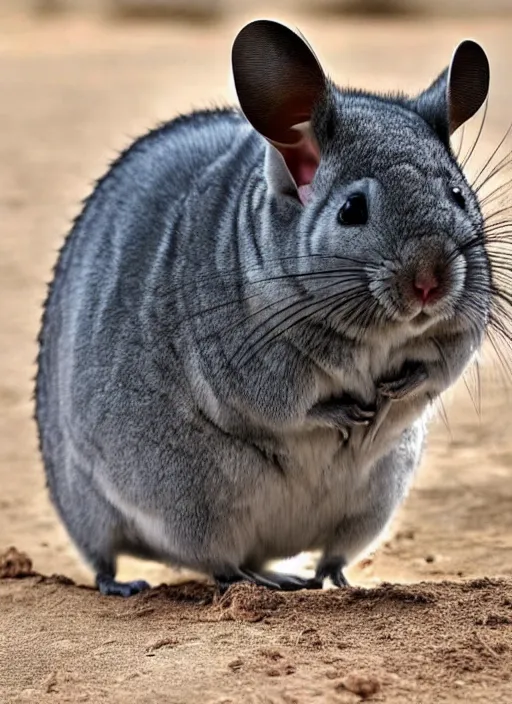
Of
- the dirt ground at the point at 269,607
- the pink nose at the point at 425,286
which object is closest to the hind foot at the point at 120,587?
the dirt ground at the point at 269,607

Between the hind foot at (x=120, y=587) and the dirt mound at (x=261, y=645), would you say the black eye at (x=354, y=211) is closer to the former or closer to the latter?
the dirt mound at (x=261, y=645)

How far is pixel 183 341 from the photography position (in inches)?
240

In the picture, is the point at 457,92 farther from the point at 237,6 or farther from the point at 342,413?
the point at 237,6

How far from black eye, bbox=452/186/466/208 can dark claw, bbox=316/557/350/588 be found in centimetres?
192

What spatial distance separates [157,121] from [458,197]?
139 inches

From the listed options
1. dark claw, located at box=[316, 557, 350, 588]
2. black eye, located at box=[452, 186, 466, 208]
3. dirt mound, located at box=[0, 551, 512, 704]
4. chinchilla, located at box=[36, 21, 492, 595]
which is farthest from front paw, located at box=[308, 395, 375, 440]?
dark claw, located at box=[316, 557, 350, 588]

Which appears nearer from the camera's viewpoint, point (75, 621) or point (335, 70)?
point (75, 621)

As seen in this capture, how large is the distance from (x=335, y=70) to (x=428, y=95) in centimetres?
1795

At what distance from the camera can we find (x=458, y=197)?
540 cm

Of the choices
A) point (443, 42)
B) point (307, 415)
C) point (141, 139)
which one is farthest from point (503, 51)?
point (307, 415)

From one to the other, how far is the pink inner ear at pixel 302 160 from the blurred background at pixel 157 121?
2.92 ft

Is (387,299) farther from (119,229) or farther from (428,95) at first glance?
(119,229)

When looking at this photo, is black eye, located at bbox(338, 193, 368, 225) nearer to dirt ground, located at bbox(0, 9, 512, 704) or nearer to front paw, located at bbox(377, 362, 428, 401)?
front paw, located at bbox(377, 362, 428, 401)

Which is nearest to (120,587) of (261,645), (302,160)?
(261,645)
